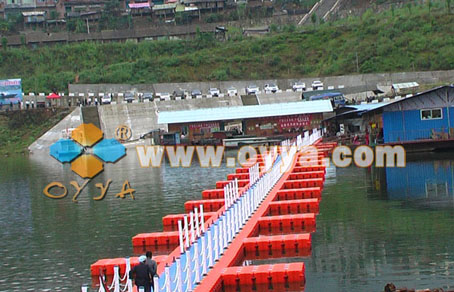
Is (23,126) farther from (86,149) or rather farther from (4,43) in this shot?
(4,43)

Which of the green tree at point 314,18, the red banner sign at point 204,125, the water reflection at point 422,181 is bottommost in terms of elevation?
the water reflection at point 422,181

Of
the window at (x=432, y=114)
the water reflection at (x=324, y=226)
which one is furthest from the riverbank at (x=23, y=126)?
the window at (x=432, y=114)

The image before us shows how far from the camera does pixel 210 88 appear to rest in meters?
90.1

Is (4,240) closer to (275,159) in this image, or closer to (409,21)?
(275,159)

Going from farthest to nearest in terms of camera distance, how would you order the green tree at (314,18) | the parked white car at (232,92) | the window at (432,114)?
the green tree at (314,18) → the parked white car at (232,92) → the window at (432,114)

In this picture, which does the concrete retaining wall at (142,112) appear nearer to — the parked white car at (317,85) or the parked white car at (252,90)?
the parked white car at (252,90)

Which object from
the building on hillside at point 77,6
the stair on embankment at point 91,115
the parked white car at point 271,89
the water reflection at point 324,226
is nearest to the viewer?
the water reflection at point 324,226

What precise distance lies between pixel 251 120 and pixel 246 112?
89cm

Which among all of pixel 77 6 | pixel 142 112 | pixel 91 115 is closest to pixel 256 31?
pixel 77 6

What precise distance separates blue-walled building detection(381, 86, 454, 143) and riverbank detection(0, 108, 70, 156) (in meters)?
36.9

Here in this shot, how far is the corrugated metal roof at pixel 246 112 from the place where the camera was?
6881cm

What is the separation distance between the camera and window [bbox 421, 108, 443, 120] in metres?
48.9

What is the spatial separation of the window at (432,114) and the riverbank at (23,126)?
38751 millimetres

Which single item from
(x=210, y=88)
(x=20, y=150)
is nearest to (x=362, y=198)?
(x=20, y=150)
